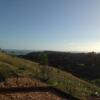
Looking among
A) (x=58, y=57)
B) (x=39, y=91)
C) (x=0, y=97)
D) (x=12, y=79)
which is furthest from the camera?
(x=58, y=57)

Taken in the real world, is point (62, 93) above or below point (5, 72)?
below

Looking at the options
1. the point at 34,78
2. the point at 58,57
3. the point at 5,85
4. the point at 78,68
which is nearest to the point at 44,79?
the point at 34,78

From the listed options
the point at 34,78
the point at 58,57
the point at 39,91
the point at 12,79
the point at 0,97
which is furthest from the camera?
the point at 58,57

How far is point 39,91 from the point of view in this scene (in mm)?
15062

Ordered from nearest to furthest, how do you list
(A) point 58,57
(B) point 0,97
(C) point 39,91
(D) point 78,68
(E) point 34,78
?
(B) point 0,97 < (C) point 39,91 < (E) point 34,78 < (D) point 78,68 < (A) point 58,57

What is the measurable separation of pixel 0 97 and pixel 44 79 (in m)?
6.02

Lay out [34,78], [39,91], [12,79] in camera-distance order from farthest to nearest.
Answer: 1. [34,78]
2. [12,79]
3. [39,91]

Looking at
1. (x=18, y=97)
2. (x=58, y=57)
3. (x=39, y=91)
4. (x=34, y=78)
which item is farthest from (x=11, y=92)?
(x=58, y=57)

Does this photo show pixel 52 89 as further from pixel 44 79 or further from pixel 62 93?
pixel 44 79

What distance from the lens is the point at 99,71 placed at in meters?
74.1

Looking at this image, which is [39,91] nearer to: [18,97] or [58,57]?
[18,97]

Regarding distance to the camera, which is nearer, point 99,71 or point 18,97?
point 18,97

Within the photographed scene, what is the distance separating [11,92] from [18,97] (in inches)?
30.4

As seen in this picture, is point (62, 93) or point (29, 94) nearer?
point (29, 94)
